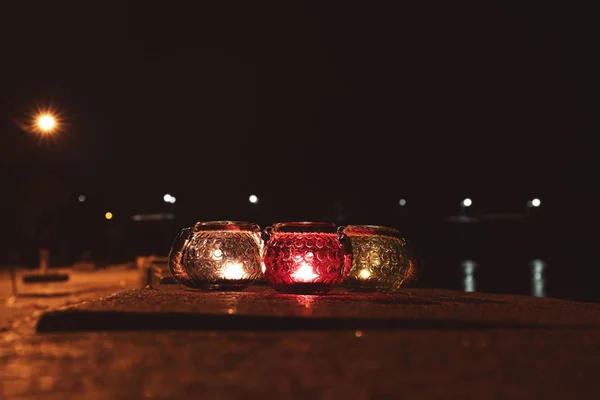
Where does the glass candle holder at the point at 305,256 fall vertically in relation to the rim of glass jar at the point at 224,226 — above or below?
below

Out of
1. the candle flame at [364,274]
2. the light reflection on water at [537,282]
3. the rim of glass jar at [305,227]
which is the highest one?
the rim of glass jar at [305,227]

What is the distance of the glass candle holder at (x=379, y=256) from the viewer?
5.02 m

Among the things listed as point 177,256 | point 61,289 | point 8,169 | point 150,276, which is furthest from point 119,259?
point 177,256

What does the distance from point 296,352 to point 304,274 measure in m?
1.70

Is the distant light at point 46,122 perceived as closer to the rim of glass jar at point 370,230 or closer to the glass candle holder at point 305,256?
the rim of glass jar at point 370,230

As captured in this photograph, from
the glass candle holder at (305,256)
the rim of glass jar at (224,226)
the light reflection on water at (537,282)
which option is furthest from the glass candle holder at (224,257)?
the light reflection on water at (537,282)

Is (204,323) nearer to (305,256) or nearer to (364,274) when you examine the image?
(305,256)

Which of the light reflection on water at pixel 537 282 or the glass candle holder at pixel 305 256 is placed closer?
the glass candle holder at pixel 305 256

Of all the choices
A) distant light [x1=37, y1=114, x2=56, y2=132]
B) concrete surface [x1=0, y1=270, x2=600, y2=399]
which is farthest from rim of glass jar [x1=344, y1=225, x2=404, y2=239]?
distant light [x1=37, y1=114, x2=56, y2=132]

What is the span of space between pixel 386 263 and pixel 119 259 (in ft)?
150

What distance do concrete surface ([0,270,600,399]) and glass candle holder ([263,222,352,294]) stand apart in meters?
0.60

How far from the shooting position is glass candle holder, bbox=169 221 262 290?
4801 millimetres

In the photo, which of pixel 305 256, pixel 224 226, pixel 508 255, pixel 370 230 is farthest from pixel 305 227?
pixel 508 255

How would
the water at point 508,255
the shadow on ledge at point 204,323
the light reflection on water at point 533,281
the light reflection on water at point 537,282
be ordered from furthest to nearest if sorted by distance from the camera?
the water at point 508,255 → the light reflection on water at point 533,281 → the light reflection on water at point 537,282 → the shadow on ledge at point 204,323
